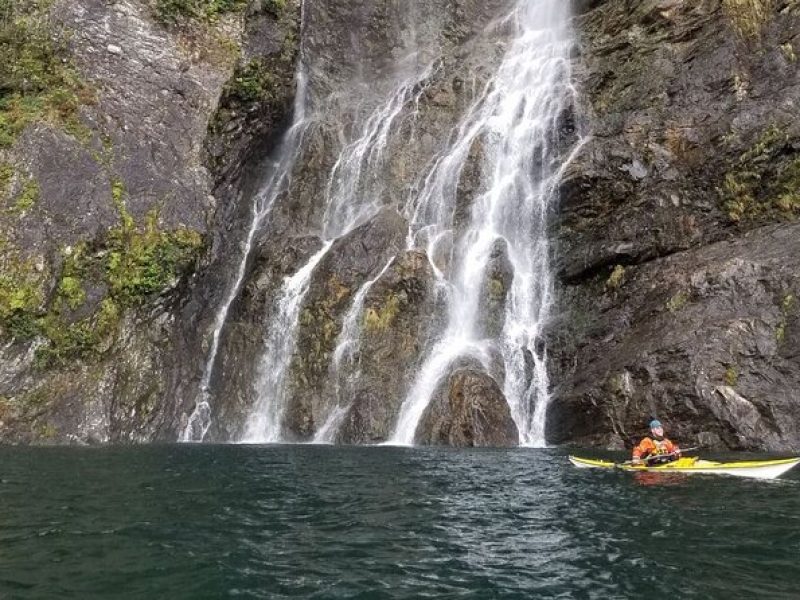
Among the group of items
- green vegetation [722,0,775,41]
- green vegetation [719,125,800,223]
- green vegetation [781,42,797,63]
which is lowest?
green vegetation [719,125,800,223]

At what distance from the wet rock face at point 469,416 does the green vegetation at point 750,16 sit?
1579 centimetres

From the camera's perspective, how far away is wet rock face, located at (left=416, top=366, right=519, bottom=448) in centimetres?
2089

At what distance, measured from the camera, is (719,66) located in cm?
2428

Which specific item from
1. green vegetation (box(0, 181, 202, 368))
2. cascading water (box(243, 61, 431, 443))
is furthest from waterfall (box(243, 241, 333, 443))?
green vegetation (box(0, 181, 202, 368))

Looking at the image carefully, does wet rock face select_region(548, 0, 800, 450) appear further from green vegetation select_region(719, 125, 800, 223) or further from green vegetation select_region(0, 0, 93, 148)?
green vegetation select_region(0, 0, 93, 148)

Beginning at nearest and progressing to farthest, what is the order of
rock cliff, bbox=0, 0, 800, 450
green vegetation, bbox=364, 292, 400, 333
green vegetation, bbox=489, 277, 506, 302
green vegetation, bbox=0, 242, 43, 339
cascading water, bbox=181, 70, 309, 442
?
rock cliff, bbox=0, 0, 800, 450
green vegetation, bbox=0, 242, 43, 339
green vegetation, bbox=364, 292, 400, 333
green vegetation, bbox=489, 277, 506, 302
cascading water, bbox=181, 70, 309, 442

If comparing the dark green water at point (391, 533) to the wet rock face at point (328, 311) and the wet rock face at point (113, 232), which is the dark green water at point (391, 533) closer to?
the wet rock face at point (113, 232)

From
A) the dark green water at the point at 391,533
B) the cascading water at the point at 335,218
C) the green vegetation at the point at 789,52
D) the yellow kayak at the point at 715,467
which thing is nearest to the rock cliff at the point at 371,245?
the green vegetation at the point at 789,52

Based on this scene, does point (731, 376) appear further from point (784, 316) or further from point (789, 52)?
point (789, 52)

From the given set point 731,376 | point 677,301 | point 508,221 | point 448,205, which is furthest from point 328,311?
point 731,376

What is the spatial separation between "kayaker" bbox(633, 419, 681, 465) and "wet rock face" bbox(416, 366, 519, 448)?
224 inches

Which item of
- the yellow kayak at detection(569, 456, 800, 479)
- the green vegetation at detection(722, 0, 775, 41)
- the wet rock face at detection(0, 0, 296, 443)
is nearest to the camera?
the yellow kayak at detection(569, 456, 800, 479)

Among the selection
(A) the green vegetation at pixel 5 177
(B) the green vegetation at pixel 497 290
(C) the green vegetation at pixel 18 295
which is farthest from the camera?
(B) the green vegetation at pixel 497 290

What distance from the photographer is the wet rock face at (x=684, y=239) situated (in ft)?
61.9
